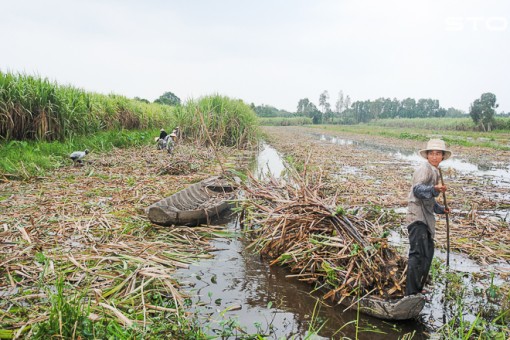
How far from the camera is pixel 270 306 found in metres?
3.25

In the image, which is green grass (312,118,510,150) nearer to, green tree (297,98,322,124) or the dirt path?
the dirt path

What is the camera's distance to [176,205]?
19.4 feet

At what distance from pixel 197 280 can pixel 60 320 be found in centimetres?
178

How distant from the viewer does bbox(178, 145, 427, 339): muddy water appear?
306cm

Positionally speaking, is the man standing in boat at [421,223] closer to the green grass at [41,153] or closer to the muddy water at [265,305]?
the muddy water at [265,305]

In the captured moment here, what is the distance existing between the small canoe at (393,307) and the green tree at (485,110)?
4856cm

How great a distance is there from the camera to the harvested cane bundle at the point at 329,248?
3453mm

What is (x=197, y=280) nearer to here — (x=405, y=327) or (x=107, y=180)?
(x=405, y=327)


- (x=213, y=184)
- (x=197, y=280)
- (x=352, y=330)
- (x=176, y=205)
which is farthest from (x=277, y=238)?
(x=213, y=184)

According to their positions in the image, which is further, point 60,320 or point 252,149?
point 252,149

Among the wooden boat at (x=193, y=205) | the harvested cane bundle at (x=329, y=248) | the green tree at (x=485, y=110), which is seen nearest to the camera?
the harvested cane bundle at (x=329, y=248)

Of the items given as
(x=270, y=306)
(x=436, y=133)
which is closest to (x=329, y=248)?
(x=270, y=306)

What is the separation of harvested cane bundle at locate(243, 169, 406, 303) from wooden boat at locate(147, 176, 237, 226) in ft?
3.41

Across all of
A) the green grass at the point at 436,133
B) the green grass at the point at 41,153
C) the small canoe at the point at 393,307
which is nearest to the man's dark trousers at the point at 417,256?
the small canoe at the point at 393,307
